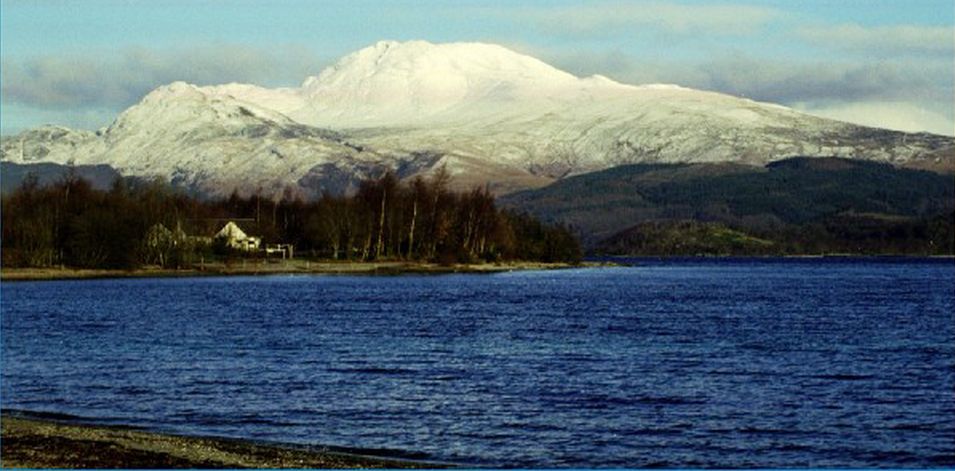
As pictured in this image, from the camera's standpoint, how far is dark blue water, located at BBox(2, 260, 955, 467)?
41156mm

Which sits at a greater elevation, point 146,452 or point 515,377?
point 515,377

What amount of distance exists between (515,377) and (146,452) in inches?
1001

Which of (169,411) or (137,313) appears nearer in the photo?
(169,411)

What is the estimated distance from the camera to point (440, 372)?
61.0 metres

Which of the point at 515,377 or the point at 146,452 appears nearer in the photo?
the point at 146,452

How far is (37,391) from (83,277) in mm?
115099

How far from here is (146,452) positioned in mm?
35438

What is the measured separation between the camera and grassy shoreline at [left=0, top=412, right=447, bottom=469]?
111 feet

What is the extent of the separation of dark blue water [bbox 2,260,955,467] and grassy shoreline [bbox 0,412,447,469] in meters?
2.29

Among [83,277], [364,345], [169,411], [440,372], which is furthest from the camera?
[83,277]

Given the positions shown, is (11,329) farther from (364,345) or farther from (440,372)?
(440,372)

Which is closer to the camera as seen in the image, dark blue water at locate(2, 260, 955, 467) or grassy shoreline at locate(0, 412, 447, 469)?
grassy shoreline at locate(0, 412, 447, 469)

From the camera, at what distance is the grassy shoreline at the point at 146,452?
111 ft

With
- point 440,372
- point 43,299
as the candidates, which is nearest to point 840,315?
point 440,372
